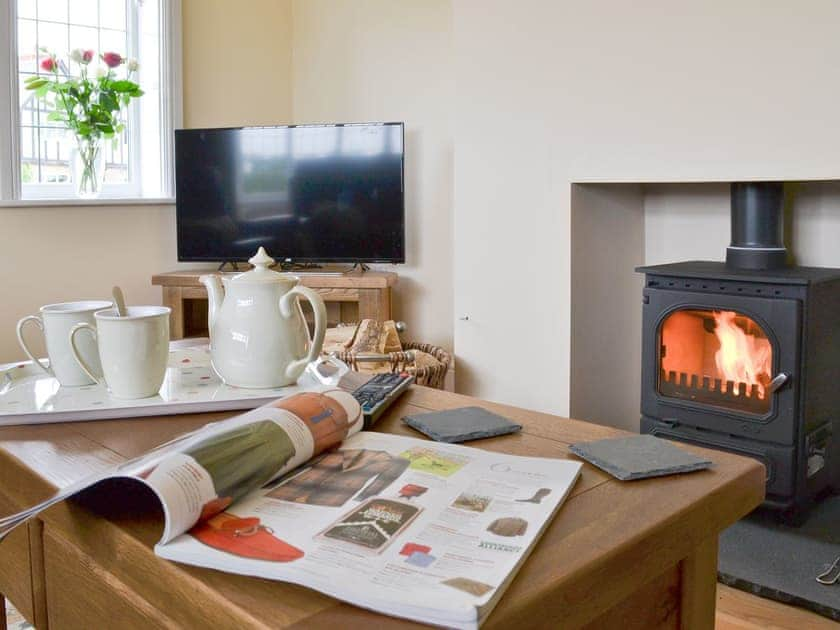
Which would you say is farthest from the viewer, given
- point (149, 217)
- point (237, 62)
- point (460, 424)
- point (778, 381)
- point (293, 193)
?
point (237, 62)

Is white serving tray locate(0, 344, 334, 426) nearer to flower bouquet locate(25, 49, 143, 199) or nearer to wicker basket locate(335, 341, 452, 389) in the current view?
wicker basket locate(335, 341, 452, 389)

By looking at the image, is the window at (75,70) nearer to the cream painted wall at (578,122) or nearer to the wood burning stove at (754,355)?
the cream painted wall at (578,122)

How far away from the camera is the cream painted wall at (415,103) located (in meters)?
3.62

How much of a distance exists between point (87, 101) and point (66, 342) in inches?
101

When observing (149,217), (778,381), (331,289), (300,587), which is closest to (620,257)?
(778,381)

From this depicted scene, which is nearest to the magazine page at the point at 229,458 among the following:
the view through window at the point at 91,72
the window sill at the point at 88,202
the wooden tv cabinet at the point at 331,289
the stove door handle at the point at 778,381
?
the stove door handle at the point at 778,381

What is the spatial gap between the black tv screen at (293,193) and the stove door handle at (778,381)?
1641 millimetres

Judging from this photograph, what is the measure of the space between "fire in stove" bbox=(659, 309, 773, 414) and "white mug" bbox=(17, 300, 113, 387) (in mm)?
1725

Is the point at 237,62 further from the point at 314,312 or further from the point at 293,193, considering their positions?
the point at 314,312

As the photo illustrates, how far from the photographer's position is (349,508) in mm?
767

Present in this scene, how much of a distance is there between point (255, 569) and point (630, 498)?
38 cm

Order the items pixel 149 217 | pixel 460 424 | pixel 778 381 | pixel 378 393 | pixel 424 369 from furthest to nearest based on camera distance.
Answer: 1. pixel 149 217
2. pixel 424 369
3. pixel 778 381
4. pixel 378 393
5. pixel 460 424

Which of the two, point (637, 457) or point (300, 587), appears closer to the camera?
point (300, 587)

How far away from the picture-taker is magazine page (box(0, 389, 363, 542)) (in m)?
0.73
